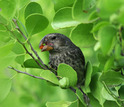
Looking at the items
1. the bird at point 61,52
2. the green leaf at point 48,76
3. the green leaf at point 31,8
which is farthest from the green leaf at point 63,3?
the bird at point 61,52

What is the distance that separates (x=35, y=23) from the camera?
1.43m

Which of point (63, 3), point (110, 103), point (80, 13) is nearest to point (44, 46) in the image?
point (63, 3)

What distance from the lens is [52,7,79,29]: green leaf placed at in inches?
53.7

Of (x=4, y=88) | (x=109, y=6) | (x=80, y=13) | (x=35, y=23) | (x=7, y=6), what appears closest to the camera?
(x=109, y=6)

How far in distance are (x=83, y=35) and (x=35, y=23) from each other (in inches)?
10.3

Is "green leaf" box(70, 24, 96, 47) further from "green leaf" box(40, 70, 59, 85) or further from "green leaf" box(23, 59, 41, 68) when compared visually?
"green leaf" box(23, 59, 41, 68)

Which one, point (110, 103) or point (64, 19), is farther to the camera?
point (110, 103)

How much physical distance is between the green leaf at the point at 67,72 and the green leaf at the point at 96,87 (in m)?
0.12

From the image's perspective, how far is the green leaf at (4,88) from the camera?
1.51m

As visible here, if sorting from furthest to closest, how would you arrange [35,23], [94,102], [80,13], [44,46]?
[44,46], [94,102], [35,23], [80,13]

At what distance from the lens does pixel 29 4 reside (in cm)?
144

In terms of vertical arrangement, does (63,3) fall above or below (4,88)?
above

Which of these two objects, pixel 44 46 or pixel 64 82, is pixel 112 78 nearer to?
pixel 64 82

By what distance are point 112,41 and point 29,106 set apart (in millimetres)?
1426
